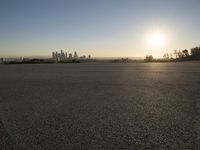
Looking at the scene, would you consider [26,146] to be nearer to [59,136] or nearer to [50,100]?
[59,136]

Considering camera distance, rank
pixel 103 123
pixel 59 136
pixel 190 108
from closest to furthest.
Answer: pixel 59 136 → pixel 103 123 → pixel 190 108

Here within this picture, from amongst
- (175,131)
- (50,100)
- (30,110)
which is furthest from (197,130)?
(50,100)

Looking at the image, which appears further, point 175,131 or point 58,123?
point 58,123

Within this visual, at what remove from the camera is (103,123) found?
377 cm

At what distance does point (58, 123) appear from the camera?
12.5ft

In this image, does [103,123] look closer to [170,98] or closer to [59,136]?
[59,136]

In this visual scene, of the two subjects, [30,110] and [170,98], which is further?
[170,98]

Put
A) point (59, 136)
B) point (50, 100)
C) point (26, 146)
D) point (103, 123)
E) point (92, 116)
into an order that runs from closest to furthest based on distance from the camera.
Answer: point (26, 146), point (59, 136), point (103, 123), point (92, 116), point (50, 100)

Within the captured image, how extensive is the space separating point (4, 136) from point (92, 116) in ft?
5.08

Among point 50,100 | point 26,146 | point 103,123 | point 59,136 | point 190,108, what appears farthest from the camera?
point 50,100

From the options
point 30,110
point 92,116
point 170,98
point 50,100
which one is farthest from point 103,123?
point 170,98

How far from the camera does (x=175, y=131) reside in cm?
333

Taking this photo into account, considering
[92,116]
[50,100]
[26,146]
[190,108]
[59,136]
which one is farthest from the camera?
[50,100]

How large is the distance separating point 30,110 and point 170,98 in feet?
11.2
